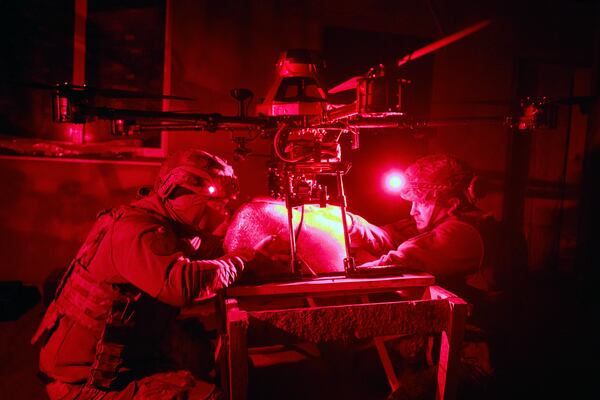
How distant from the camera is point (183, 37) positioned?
5.72m

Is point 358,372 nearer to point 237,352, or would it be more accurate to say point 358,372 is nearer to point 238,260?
point 238,260

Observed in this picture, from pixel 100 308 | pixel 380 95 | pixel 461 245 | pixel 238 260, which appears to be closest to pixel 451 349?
pixel 461 245

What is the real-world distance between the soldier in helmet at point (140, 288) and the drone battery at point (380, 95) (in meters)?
1.35

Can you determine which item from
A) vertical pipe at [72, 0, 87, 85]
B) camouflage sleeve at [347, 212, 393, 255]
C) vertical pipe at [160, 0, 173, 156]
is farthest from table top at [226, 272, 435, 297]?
vertical pipe at [72, 0, 87, 85]

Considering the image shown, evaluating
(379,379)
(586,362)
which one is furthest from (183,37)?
(586,362)

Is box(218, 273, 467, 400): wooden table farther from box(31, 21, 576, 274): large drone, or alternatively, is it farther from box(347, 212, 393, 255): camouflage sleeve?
box(347, 212, 393, 255): camouflage sleeve

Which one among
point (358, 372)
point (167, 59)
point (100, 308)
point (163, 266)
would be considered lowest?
point (358, 372)

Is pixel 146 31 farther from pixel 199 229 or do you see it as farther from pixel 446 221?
pixel 446 221

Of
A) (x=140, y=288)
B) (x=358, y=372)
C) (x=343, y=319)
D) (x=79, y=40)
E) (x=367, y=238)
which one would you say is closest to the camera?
(x=343, y=319)

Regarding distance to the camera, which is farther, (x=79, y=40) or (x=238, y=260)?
(x=79, y=40)

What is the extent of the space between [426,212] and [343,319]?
5.59ft

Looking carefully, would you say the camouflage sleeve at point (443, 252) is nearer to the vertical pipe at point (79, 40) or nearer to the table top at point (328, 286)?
the table top at point (328, 286)

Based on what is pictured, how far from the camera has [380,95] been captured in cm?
204

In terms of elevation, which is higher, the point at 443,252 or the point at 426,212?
the point at 426,212
